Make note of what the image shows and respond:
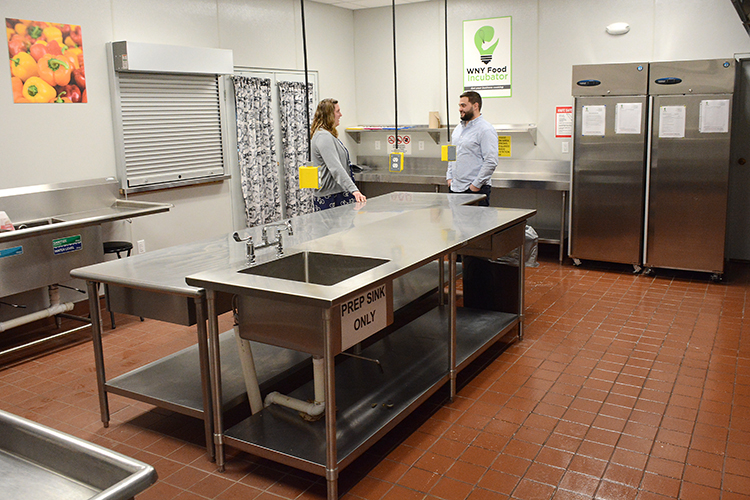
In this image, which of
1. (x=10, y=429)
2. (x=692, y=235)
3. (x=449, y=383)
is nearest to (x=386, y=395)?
(x=449, y=383)

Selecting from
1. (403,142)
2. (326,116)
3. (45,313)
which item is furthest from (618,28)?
(45,313)

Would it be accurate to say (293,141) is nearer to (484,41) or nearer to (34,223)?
(484,41)

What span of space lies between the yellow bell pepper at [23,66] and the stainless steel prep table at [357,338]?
2.78 meters

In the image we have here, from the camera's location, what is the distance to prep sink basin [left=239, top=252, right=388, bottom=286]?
322 centimetres

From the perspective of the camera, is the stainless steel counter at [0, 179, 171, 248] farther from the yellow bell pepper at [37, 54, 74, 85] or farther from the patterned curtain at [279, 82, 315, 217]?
the patterned curtain at [279, 82, 315, 217]

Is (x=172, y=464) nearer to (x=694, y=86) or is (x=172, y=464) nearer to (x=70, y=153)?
(x=70, y=153)

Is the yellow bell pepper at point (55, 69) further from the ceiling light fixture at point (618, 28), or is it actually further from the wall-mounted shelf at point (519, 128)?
the ceiling light fixture at point (618, 28)

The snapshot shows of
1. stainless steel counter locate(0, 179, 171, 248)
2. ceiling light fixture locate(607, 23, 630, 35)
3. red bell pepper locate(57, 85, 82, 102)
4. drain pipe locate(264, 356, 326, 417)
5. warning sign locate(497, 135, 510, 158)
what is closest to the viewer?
drain pipe locate(264, 356, 326, 417)

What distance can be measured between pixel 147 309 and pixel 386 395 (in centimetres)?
126

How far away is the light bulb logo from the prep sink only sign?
5.29m

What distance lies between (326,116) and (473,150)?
146 cm

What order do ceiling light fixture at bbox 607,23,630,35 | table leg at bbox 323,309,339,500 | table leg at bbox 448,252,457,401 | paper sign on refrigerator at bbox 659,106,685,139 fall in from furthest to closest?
ceiling light fixture at bbox 607,23,630,35
paper sign on refrigerator at bbox 659,106,685,139
table leg at bbox 448,252,457,401
table leg at bbox 323,309,339,500

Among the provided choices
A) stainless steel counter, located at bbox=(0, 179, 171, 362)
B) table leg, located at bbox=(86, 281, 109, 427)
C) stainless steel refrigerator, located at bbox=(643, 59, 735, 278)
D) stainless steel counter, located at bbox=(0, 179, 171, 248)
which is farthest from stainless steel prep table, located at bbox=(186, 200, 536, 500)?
stainless steel refrigerator, located at bbox=(643, 59, 735, 278)

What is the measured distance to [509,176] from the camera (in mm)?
7461
